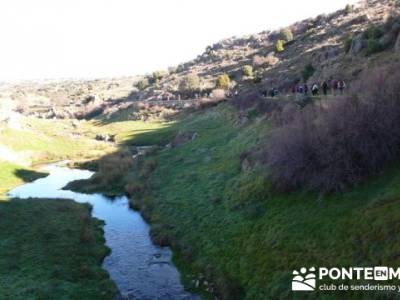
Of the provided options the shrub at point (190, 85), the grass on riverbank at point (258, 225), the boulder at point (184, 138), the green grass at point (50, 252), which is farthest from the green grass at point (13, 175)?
the shrub at point (190, 85)

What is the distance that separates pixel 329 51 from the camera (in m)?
89.1

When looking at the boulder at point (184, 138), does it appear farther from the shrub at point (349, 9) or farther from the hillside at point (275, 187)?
the shrub at point (349, 9)

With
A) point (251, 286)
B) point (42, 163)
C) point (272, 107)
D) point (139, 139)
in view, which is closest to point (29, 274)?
point (251, 286)

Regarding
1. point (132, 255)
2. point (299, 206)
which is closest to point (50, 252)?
point (132, 255)

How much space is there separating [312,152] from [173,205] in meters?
20.6

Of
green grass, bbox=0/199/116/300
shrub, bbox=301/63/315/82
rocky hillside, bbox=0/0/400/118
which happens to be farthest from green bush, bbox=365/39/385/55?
green grass, bbox=0/199/116/300

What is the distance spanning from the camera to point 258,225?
35969 millimetres

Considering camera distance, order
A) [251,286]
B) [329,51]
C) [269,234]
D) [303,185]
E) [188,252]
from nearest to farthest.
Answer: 1. [251,286]
2. [269,234]
3. [303,185]
4. [188,252]
5. [329,51]

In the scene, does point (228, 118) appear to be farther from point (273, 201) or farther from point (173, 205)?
point (273, 201)

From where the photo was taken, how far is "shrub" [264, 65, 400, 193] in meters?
31.9

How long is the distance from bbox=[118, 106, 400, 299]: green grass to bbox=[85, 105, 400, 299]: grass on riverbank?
7cm

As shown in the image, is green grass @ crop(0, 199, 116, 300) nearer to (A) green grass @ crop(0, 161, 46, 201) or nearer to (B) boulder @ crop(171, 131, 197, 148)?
(A) green grass @ crop(0, 161, 46, 201)

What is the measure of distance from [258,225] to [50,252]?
18129 mm

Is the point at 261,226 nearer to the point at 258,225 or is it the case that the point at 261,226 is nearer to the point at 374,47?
the point at 258,225
